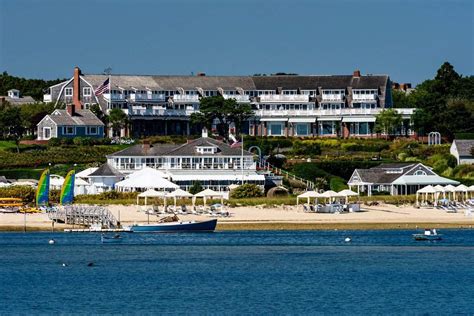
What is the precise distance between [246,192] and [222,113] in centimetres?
3968

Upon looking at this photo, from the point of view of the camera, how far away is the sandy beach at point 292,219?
8431cm

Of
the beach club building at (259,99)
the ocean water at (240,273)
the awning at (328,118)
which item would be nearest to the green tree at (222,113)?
the beach club building at (259,99)

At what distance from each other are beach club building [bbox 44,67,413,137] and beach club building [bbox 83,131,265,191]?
101 feet

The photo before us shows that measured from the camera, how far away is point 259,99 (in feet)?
465

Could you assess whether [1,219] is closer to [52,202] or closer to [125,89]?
[52,202]

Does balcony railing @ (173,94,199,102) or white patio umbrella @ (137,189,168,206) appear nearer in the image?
white patio umbrella @ (137,189,168,206)

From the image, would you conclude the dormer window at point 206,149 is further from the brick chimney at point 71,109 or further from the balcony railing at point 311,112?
the balcony railing at point 311,112

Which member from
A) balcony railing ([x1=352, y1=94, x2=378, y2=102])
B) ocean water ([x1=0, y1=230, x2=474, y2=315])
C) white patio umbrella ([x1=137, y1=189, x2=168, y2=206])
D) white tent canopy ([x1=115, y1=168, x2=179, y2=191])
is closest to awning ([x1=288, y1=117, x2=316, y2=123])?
balcony railing ([x1=352, y1=94, x2=378, y2=102])

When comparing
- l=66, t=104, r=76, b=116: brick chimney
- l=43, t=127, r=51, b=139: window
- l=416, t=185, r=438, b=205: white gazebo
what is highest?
l=66, t=104, r=76, b=116: brick chimney

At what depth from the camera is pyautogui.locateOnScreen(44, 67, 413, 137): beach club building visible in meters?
137

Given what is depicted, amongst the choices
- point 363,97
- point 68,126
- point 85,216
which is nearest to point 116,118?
point 68,126

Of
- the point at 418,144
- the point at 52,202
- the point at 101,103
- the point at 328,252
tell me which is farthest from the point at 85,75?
the point at 328,252

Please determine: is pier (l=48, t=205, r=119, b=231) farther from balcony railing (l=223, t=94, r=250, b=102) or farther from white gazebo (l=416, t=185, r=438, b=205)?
balcony railing (l=223, t=94, r=250, b=102)

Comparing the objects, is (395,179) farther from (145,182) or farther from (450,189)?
(145,182)
